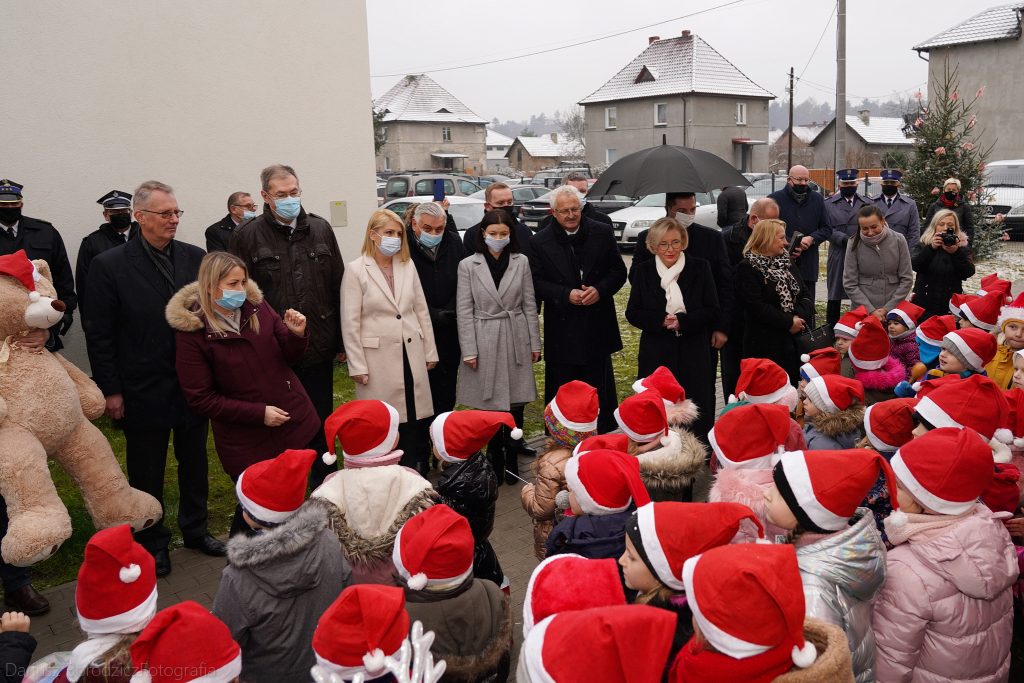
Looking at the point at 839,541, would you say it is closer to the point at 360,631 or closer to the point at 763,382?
the point at 360,631

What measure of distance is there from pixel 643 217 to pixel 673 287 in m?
14.4

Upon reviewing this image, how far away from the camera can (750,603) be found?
2033 millimetres

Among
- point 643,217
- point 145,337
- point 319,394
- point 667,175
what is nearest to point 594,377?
point 667,175

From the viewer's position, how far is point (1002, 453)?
3807 millimetres

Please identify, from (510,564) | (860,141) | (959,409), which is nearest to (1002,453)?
(959,409)

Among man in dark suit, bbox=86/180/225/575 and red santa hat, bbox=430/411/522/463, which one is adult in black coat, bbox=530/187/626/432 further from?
man in dark suit, bbox=86/180/225/575

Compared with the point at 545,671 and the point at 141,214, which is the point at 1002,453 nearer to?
the point at 545,671

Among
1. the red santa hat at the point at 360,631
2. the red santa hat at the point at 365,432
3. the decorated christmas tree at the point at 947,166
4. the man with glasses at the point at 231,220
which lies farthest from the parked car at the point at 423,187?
the red santa hat at the point at 360,631

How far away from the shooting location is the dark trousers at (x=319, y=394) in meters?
5.50

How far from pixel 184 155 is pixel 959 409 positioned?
7.54 m

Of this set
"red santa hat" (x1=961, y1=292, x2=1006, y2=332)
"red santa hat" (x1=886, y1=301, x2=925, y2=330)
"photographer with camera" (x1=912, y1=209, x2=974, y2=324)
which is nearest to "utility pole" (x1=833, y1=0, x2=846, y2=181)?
"photographer with camera" (x1=912, y1=209, x2=974, y2=324)

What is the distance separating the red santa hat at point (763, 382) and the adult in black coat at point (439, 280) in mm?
2284

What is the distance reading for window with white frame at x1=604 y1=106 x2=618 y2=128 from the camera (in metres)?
A: 57.4

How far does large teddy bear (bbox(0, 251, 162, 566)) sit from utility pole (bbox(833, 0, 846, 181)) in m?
15.3
